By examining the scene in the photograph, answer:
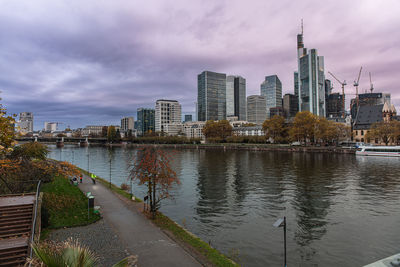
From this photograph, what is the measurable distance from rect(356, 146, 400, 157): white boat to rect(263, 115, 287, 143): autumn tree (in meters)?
54.5

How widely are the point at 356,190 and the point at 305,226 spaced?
68.0 feet

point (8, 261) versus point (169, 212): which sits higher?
point (8, 261)

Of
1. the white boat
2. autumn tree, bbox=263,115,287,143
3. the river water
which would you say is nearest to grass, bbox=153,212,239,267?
the river water

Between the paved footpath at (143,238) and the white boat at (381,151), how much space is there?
104667mm

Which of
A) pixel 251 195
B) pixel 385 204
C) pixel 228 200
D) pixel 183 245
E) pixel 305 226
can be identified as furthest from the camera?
pixel 251 195

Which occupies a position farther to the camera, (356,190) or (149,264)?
(356,190)

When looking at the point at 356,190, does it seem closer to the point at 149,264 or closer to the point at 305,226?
the point at 305,226

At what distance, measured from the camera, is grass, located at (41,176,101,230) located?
21.2m

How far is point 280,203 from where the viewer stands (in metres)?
32.1

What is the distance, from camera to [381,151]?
10000cm

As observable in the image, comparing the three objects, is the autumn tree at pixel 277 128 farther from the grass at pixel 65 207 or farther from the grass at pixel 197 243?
the grass at pixel 197 243

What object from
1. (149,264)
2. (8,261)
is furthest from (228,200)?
(8,261)

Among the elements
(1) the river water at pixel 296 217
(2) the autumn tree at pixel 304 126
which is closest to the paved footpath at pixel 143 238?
(1) the river water at pixel 296 217

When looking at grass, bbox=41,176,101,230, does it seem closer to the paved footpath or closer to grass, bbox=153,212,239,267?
the paved footpath
